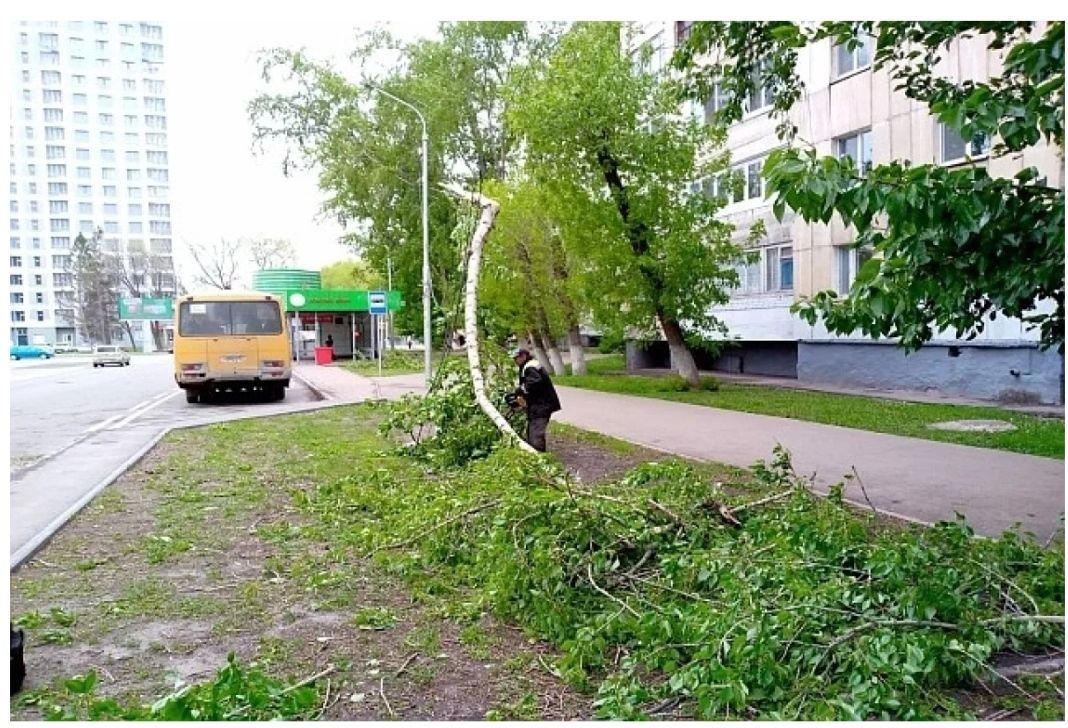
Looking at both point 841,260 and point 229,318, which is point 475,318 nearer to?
point 229,318

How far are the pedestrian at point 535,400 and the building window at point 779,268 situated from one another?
1590cm

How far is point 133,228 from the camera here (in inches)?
3519

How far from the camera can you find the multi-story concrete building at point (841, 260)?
1725 cm

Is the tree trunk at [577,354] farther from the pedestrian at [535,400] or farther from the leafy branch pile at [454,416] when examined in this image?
the pedestrian at [535,400]

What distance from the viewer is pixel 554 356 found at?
29.3 metres

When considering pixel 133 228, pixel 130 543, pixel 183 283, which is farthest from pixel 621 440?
pixel 133 228

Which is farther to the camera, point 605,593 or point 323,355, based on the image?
point 323,355

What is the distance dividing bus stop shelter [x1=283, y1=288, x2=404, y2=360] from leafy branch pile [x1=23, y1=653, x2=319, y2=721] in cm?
4155

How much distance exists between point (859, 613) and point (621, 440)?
8604 mm

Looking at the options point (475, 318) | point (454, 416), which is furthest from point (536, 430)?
point (475, 318)

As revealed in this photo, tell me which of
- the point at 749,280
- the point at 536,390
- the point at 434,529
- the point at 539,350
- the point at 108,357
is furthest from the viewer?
the point at 108,357

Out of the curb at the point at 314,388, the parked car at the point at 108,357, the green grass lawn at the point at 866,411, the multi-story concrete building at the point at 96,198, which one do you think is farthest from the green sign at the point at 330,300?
the multi-story concrete building at the point at 96,198

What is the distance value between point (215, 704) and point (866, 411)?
45.8 ft

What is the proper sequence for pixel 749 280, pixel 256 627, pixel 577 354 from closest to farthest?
1. pixel 256 627
2. pixel 749 280
3. pixel 577 354
